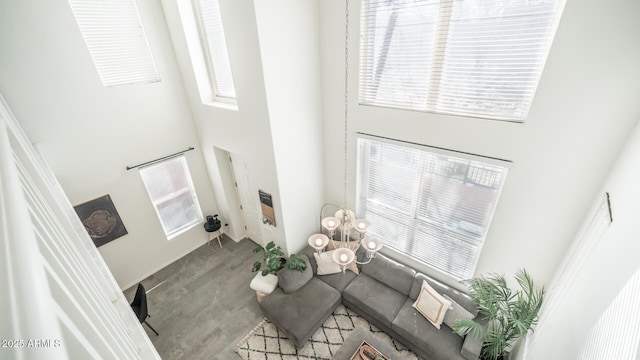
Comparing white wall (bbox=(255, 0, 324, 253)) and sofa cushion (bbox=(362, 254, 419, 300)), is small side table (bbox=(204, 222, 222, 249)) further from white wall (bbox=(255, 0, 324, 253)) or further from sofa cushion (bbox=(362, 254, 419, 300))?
sofa cushion (bbox=(362, 254, 419, 300))

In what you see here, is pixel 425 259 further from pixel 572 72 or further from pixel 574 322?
pixel 572 72

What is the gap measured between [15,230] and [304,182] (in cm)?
434

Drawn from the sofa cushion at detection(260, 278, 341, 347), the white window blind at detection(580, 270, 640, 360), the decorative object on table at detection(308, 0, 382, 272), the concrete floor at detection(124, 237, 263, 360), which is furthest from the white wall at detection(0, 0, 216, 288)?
the white window blind at detection(580, 270, 640, 360)

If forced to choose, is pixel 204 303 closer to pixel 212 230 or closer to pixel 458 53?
pixel 212 230

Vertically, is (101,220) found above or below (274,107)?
below

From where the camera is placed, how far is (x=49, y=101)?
377 centimetres

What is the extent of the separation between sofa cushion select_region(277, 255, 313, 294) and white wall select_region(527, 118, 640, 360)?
314cm

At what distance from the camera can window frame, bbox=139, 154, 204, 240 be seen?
16.5ft

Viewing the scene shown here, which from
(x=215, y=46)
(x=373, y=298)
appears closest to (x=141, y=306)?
(x=373, y=298)

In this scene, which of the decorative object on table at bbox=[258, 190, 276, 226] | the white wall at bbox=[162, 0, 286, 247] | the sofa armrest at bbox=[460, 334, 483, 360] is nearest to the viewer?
the sofa armrest at bbox=[460, 334, 483, 360]

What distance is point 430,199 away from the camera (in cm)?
402

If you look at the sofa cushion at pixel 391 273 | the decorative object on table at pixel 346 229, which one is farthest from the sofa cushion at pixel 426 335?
the decorative object on table at pixel 346 229

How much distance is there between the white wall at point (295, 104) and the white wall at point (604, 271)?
3648 millimetres

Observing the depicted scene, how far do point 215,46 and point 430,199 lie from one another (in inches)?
170
